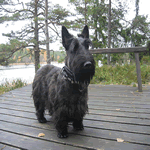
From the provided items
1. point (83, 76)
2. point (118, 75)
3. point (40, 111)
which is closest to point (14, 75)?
point (118, 75)

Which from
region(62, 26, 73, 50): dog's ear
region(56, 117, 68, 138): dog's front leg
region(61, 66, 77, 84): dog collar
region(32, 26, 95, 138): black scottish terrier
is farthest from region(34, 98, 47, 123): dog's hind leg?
region(62, 26, 73, 50): dog's ear

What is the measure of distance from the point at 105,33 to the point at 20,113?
27.3 feet

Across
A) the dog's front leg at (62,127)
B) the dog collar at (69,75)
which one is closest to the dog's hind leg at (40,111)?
the dog's front leg at (62,127)

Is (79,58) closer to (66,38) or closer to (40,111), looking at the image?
(66,38)

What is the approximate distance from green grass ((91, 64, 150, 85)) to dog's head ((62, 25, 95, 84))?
4.61 metres

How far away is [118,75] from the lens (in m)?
6.52

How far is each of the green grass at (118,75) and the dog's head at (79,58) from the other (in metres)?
4.61

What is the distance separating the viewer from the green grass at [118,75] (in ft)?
19.9

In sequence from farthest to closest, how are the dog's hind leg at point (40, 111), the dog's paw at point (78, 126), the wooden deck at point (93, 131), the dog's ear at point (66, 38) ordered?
the dog's hind leg at point (40, 111) → the dog's paw at point (78, 126) → the dog's ear at point (66, 38) → the wooden deck at point (93, 131)

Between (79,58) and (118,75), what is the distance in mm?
5438

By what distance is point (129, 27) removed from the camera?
8.83 metres

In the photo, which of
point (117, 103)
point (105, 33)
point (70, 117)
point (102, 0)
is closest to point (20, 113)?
point (70, 117)

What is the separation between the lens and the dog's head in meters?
1.47

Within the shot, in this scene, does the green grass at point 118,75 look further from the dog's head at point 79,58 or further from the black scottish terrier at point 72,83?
the dog's head at point 79,58
